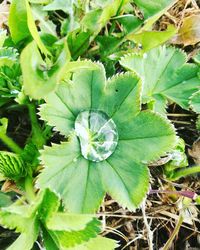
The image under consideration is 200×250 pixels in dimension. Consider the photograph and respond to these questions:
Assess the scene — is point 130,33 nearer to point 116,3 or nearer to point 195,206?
point 116,3

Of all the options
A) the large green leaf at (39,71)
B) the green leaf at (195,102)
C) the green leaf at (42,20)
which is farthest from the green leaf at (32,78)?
the green leaf at (195,102)

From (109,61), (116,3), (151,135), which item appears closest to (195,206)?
(151,135)

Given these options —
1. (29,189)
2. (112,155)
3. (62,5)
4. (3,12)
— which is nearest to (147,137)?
(112,155)

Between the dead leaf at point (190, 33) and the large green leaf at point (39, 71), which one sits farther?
the dead leaf at point (190, 33)

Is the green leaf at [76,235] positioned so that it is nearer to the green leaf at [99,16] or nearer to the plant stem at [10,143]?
the plant stem at [10,143]

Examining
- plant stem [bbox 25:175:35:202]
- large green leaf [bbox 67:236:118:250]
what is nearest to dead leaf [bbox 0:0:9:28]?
plant stem [bbox 25:175:35:202]

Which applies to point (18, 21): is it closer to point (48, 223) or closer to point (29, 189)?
point (29, 189)
